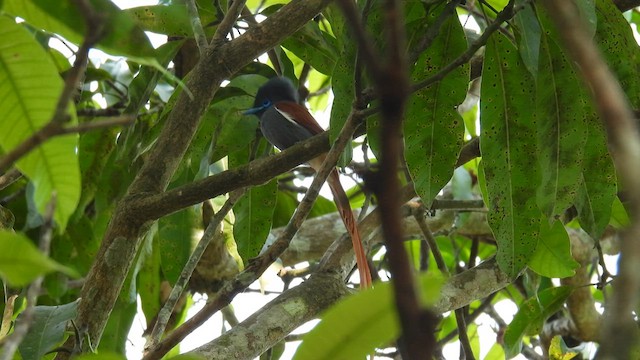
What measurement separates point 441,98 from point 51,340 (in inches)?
42.9

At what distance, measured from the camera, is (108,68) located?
11.3 feet

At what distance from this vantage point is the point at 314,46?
8.48 ft

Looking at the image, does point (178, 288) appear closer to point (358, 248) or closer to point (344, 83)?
point (344, 83)

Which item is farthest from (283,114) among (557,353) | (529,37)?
(529,37)

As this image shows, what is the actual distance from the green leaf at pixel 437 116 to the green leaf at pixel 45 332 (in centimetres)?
91

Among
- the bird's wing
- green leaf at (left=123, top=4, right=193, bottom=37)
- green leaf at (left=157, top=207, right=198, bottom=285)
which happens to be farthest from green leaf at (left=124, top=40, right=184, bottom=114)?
the bird's wing

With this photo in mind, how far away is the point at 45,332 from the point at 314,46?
1317 mm

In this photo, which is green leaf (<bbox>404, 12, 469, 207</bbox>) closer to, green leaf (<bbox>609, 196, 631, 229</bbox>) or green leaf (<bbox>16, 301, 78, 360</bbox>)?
green leaf (<bbox>609, 196, 631, 229</bbox>)

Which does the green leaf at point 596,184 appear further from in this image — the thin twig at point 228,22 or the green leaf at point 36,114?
the green leaf at point 36,114

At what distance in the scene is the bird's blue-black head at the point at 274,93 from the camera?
12.1 ft

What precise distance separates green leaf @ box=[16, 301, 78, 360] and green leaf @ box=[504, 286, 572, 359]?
1.56 meters

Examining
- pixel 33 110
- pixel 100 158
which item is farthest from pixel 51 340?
pixel 100 158

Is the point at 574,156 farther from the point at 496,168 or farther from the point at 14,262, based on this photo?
the point at 14,262

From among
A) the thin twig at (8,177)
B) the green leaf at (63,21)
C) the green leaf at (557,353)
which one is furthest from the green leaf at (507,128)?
the thin twig at (8,177)
